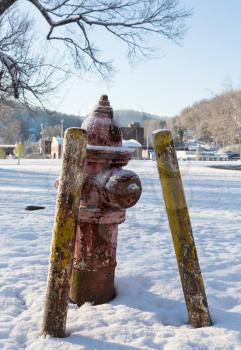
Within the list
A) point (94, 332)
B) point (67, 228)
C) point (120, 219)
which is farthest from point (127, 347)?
point (120, 219)

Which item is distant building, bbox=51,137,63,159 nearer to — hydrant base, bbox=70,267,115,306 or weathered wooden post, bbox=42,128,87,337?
hydrant base, bbox=70,267,115,306

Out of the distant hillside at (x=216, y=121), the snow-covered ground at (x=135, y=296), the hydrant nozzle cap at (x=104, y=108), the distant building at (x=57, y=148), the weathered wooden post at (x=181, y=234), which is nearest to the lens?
the snow-covered ground at (x=135, y=296)

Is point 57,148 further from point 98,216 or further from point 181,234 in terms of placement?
point 181,234

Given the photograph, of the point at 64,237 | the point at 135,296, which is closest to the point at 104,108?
the point at 64,237

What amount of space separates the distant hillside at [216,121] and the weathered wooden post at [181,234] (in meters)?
41.0

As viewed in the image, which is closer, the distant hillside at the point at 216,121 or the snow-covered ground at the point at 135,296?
the snow-covered ground at the point at 135,296

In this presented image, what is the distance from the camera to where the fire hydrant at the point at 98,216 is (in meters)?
2.45

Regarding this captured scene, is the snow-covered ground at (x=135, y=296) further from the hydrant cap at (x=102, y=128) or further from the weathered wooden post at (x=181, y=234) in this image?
the hydrant cap at (x=102, y=128)

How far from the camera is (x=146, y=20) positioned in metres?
15.1

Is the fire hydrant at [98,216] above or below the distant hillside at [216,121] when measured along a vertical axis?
below

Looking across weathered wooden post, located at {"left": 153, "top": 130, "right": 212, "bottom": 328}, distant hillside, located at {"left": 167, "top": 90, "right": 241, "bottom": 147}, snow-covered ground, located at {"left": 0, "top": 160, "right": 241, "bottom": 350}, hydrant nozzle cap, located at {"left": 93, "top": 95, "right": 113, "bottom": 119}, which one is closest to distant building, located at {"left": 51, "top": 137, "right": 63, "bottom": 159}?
distant hillside, located at {"left": 167, "top": 90, "right": 241, "bottom": 147}

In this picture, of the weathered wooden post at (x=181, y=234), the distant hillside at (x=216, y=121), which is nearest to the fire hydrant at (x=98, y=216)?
the weathered wooden post at (x=181, y=234)

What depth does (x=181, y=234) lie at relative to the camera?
2.26 meters

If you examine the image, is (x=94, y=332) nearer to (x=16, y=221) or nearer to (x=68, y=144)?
(x=68, y=144)
